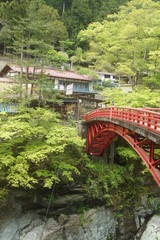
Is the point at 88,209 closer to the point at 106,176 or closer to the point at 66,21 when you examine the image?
the point at 106,176

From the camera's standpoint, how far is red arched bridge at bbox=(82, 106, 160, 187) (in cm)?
841

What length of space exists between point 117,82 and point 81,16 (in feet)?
56.5

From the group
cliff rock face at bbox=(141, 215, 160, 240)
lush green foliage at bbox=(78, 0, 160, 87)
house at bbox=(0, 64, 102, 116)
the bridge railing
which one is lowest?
cliff rock face at bbox=(141, 215, 160, 240)

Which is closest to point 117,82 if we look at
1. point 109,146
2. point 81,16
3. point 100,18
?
point 100,18

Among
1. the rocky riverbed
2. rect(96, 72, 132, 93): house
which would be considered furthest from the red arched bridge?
rect(96, 72, 132, 93): house

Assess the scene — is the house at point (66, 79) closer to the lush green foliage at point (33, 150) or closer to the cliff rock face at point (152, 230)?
the lush green foliage at point (33, 150)

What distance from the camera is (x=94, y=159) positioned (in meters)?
19.3

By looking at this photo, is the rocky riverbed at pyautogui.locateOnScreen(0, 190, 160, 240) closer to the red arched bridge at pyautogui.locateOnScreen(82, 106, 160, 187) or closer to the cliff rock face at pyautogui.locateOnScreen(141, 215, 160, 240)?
the cliff rock face at pyautogui.locateOnScreen(141, 215, 160, 240)

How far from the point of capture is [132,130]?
1030 centimetres

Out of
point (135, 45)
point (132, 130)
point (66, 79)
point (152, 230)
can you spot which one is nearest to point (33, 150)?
point (132, 130)

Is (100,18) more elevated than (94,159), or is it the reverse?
(100,18)

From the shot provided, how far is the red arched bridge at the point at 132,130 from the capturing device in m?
8.41

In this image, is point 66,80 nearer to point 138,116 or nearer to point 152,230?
point 138,116

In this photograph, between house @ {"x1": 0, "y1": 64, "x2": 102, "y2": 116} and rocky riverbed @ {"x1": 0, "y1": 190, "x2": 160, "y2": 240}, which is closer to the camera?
rocky riverbed @ {"x1": 0, "y1": 190, "x2": 160, "y2": 240}
